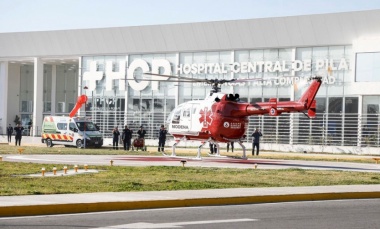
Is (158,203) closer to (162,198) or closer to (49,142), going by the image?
(162,198)

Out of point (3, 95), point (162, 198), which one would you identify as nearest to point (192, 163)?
point (162, 198)

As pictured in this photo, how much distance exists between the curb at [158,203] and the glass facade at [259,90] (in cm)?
3450

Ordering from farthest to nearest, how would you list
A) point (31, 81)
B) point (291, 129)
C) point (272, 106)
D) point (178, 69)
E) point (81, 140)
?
point (31, 81) < point (178, 69) < point (291, 129) < point (81, 140) < point (272, 106)

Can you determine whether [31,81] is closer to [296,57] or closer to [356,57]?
[296,57]

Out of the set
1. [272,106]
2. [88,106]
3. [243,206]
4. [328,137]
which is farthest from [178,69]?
[243,206]

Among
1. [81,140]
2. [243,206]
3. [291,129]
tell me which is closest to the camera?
[243,206]

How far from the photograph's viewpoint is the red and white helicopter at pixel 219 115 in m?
34.6

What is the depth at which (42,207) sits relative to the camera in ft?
49.0

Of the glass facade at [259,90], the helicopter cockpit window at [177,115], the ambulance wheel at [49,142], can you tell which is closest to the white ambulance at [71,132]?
the ambulance wheel at [49,142]

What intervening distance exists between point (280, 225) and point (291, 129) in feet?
159

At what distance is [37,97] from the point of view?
260ft

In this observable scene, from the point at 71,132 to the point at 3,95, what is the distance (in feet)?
90.0

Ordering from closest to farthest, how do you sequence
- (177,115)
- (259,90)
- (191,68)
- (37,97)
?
(177,115) → (259,90) → (191,68) → (37,97)

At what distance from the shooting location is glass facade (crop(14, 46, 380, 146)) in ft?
196
